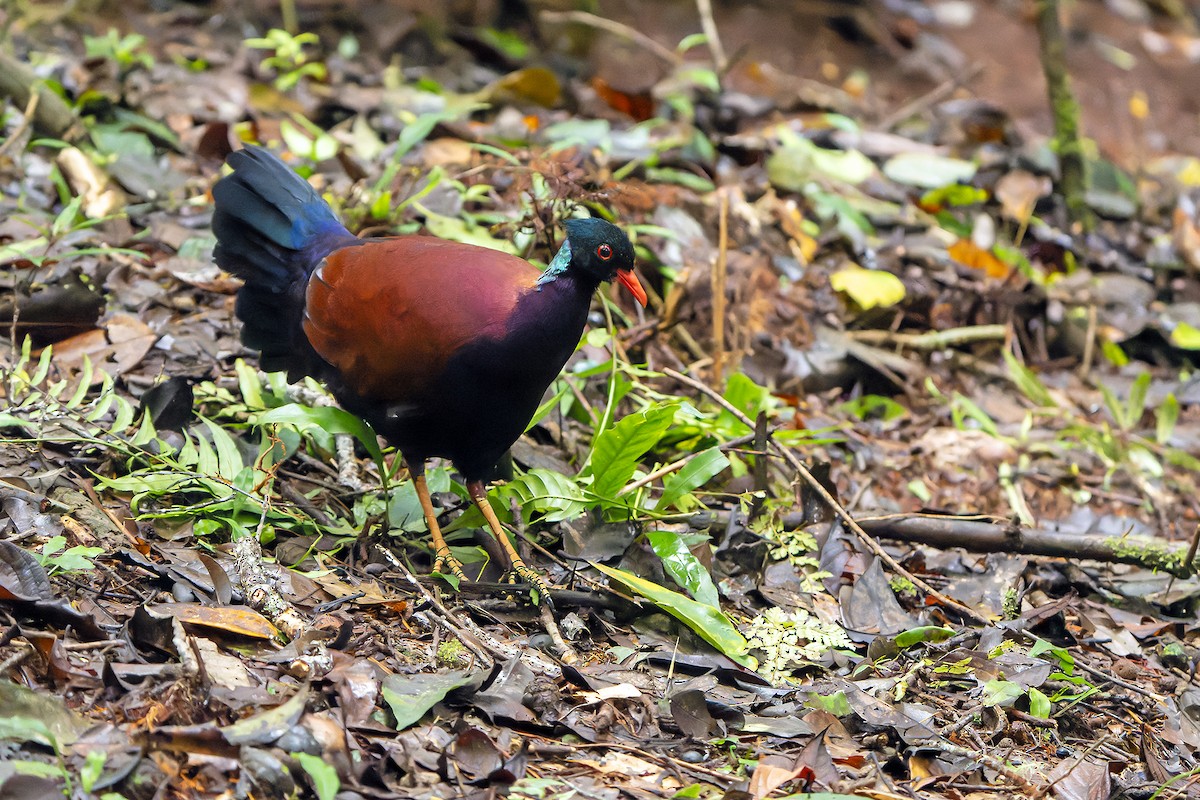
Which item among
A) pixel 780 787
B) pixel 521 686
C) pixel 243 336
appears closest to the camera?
→ pixel 780 787

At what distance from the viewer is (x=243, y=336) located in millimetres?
4086

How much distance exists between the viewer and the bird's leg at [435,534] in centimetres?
→ 381

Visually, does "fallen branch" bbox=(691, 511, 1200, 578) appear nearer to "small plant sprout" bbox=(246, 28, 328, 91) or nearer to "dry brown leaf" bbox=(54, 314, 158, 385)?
"dry brown leaf" bbox=(54, 314, 158, 385)

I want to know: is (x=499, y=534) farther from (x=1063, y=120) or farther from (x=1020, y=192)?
(x=1063, y=120)

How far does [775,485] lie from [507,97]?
A: 317 cm

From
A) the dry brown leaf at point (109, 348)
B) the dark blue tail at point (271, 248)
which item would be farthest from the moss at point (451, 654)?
the dry brown leaf at point (109, 348)

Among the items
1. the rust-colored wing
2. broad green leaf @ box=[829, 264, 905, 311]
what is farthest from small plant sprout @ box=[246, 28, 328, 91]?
broad green leaf @ box=[829, 264, 905, 311]

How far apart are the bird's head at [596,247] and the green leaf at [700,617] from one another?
94 centimetres

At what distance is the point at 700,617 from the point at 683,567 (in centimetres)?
26

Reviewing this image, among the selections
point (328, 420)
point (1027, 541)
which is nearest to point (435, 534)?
point (328, 420)

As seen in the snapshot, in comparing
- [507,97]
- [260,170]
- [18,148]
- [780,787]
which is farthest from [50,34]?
[780,787]

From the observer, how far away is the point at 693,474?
4.07 m

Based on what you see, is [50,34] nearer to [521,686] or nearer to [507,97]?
[507,97]

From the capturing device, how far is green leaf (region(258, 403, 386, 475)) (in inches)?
149
